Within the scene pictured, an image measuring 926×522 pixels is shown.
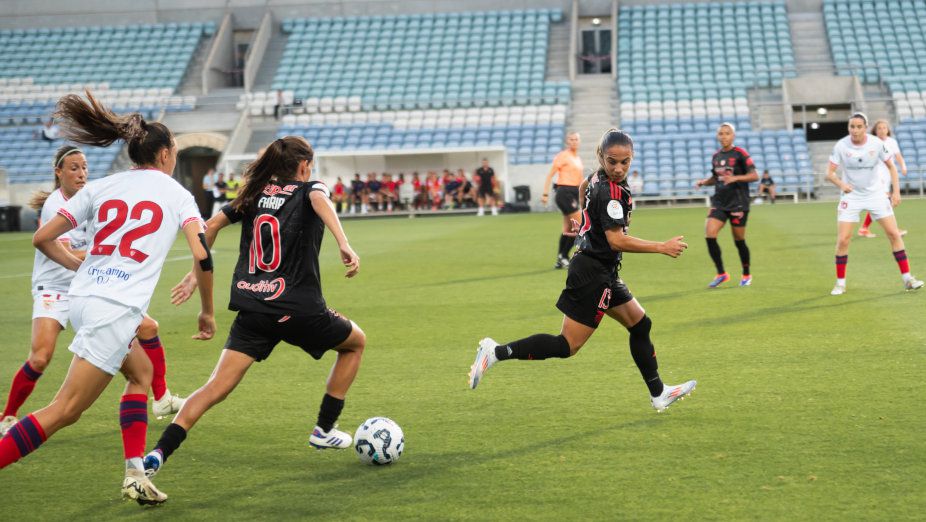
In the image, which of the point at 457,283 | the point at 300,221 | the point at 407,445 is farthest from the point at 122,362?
the point at 457,283

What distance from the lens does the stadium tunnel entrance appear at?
37.9 m

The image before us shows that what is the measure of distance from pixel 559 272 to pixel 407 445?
31.1ft

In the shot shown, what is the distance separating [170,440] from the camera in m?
5.00

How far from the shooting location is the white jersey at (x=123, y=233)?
471 cm

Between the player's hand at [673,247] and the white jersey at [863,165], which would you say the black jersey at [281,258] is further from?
the white jersey at [863,165]

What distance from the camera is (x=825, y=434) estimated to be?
18.6 feet

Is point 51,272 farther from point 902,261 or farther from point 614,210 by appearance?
point 902,261

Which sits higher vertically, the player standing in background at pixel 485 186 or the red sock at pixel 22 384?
the player standing in background at pixel 485 186

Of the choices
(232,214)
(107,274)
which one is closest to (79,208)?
(107,274)

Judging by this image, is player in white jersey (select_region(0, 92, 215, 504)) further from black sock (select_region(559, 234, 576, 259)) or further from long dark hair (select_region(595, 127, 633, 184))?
black sock (select_region(559, 234, 576, 259))

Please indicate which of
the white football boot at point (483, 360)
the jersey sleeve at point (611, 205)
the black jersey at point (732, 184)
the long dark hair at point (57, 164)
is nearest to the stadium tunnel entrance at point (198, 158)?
the black jersey at point (732, 184)

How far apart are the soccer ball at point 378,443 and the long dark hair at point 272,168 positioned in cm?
139

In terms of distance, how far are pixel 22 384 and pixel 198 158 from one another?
36699 mm

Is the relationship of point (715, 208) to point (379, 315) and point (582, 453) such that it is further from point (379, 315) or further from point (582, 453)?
point (582, 453)
